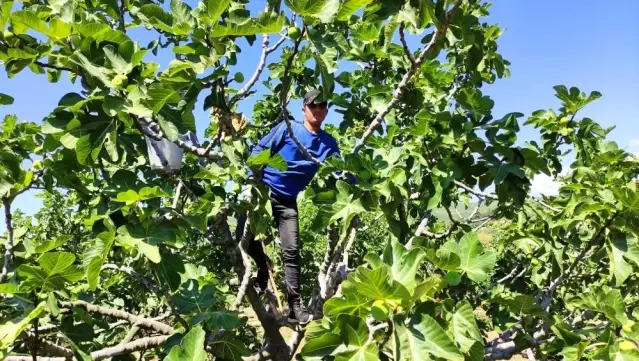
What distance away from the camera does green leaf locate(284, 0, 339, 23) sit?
166 cm

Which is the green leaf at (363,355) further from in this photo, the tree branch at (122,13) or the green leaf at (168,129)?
the tree branch at (122,13)

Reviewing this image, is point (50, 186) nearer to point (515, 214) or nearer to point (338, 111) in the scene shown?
point (338, 111)

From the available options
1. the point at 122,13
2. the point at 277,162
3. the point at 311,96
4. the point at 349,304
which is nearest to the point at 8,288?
the point at 277,162

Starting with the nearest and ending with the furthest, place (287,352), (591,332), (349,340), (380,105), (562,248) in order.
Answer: (349,340), (591,332), (380,105), (562,248), (287,352)

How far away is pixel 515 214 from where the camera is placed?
12.1 feet

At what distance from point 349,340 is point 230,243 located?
4.76 ft

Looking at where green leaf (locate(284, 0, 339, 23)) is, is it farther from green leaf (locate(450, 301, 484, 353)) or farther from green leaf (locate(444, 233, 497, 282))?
green leaf (locate(450, 301, 484, 353))

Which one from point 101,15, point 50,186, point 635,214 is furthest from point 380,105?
point 50,186

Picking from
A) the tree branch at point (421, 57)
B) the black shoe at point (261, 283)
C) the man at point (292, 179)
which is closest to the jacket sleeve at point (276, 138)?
the man at point (292, 179)

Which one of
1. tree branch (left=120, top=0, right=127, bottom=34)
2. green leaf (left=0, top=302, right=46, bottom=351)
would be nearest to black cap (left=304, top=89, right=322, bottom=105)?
tree branch (left=120, top=0, right=127, bottom=34)

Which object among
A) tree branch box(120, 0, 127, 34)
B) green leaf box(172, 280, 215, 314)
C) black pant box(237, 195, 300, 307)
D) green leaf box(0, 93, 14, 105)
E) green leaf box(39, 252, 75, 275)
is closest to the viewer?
green leaf box(39, 252, 75, 275)

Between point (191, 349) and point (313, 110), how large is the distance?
6.58ft

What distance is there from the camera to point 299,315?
10.4 ft

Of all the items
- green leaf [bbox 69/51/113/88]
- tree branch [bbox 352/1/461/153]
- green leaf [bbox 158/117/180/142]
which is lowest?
green leaf [bbox 158/117/180/142]
